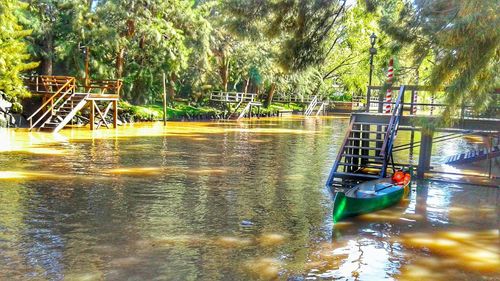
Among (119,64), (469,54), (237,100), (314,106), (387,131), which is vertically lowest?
(314,106)

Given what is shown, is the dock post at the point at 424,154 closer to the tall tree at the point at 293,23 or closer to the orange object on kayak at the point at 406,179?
the orange object on kayak at the point at 406,179

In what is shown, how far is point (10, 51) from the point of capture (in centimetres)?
2578

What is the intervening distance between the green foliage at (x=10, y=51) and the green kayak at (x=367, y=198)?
784 inches

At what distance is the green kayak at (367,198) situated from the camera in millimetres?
9922

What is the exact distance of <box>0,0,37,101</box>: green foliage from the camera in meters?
25.0

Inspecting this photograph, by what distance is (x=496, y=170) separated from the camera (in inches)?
669

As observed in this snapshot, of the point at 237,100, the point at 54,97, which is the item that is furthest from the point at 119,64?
the point at 237,100

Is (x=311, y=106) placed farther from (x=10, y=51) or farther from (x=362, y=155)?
(x=362, y=155)

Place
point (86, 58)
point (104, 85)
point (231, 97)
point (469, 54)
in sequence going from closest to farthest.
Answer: point (469, 54) → point (104, 85) → point (86, 58) → point (231, 97)

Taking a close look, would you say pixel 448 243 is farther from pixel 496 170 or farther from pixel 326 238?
pixel 496 170

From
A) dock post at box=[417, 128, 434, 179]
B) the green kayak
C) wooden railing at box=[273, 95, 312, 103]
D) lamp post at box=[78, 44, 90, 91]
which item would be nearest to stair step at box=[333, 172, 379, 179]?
the green kayak

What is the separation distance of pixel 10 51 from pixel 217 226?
2052 cm

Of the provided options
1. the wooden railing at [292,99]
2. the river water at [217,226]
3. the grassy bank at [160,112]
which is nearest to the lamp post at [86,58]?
the grassy bank at [160,112]

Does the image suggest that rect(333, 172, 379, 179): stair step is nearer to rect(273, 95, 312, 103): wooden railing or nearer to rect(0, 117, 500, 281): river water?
rect(0, 117, 500, 281): river water
